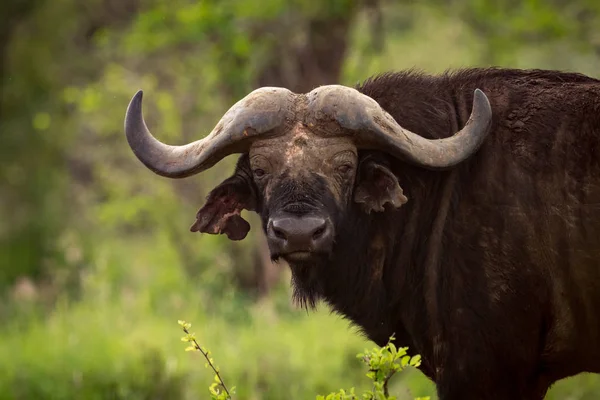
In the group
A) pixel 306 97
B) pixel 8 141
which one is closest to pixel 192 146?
pixel 306 97

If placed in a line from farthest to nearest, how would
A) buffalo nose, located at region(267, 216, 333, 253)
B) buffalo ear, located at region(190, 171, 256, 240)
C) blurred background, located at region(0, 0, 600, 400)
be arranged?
1. blurred background, located at region(0, 0, 600, 400)
2. buffalo ear, located at region(190, 171, 256, 240)
3. buffalo nose, located at region(267, 216, 333, 253)

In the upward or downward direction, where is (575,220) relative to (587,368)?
upward

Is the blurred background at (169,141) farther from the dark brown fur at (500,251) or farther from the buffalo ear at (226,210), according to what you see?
the dark brown fur at (500,251)

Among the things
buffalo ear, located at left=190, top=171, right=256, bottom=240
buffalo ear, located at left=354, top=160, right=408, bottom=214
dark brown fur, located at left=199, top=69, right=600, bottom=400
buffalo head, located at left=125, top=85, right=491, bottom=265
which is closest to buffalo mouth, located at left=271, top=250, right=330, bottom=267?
buffalo head, located at left=125, top=85, right=491, bottom=265

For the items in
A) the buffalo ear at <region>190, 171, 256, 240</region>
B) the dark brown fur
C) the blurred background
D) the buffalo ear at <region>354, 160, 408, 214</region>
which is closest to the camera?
the dark brown fur

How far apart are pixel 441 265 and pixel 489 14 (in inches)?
348

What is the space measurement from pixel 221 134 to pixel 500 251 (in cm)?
180

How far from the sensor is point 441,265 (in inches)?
242

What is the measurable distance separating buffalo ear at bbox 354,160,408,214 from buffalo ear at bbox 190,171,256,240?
2.36 feet

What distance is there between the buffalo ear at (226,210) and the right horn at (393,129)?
2.48ft

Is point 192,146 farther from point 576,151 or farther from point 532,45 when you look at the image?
point 532,45

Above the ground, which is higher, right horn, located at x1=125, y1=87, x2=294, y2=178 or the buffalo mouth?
right horn, located at x1=125, y1=87, x2=294, y2=178

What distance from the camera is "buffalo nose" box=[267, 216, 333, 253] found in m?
5.88

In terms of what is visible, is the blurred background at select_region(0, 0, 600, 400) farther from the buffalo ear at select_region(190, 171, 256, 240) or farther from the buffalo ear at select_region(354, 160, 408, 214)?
the buffalo ear at select_region(354, 160, 408, 214)
